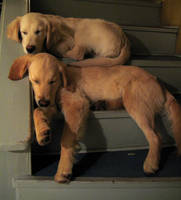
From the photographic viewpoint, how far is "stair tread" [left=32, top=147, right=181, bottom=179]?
37.5 inches

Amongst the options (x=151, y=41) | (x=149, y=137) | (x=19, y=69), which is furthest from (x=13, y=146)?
(x=151, y=41)

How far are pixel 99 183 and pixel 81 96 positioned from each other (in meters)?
0.40

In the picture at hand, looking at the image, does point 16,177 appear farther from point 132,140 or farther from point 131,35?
point 131,35

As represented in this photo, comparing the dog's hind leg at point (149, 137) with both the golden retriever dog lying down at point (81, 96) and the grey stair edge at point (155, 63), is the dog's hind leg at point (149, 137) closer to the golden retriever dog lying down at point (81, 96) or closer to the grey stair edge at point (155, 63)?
the golden retriever dog lying down at point (81, 96)

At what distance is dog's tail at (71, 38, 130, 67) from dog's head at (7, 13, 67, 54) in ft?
0.66

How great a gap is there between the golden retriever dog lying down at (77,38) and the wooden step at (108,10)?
52 centimetres

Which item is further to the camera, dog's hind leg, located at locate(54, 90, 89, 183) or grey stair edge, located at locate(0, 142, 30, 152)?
dog's hind leg, located at locate(54, 90, 89, 183)

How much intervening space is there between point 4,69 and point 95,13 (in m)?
1.14

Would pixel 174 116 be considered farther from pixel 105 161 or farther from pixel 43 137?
pixel 43 137

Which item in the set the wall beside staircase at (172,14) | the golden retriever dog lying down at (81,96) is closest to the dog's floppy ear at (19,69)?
the golden retriever dog lying down at (81,96)

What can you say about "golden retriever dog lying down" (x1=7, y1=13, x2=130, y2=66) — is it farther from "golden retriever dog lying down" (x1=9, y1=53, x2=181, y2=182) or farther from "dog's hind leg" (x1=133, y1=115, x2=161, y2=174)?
"dog's hind leg" (x1=133, y1=115, x2=161, y2=174)

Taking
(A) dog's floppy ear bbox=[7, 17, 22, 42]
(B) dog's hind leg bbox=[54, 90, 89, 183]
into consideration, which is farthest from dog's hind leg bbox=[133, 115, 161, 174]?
(A) dog's floppy ear bbox=[7, 17, 22, 42]

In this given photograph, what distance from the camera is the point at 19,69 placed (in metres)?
0.96

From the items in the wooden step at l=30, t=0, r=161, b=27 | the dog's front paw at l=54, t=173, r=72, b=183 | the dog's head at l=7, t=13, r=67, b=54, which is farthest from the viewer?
the wooden step at l=30, t=0, r=161, b=27
